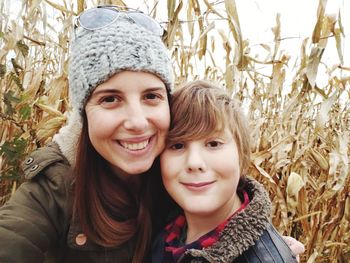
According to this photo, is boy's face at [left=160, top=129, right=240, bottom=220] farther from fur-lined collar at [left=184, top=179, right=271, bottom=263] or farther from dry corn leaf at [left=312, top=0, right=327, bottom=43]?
dry corn leaf at [left=312, top=0, right=327, bottom=43]

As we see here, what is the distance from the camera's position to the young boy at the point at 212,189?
1027mm

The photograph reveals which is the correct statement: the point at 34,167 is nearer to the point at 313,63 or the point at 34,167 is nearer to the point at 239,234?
the point at 239,234

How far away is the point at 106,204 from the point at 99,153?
0.49ft

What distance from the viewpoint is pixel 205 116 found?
45.3 inches

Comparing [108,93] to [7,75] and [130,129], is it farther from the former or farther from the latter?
[7,75]

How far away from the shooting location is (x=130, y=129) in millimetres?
1105

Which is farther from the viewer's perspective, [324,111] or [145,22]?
[324,111]

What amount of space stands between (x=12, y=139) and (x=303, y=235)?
1.10 m

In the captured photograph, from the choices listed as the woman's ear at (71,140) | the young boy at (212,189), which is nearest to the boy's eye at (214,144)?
the young boy at (212,189)

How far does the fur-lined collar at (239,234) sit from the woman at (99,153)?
0.25m

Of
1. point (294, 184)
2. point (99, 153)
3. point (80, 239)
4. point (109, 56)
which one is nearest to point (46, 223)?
point (80, 239)

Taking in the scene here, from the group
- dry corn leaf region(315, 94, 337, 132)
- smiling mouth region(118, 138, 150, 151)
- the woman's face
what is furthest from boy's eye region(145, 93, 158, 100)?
dry corn leaf region(315, 94, 337, 132)

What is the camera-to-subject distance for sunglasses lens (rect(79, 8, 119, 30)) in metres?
1.15

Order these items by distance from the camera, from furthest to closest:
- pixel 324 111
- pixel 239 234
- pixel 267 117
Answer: pixel 267 117 → pixel 324 111 → pixel 239 234
